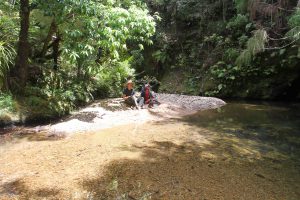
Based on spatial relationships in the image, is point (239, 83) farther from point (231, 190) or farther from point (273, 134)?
point (231, 190)

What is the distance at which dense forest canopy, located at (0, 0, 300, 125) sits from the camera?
7.67 m

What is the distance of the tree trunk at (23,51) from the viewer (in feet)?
25.3

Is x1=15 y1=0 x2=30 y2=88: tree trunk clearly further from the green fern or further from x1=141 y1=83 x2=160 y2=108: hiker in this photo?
x1=141 y1=83 x2=160 y2=108: hiker

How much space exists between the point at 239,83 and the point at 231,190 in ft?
38.2

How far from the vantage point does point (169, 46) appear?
61.8 feet

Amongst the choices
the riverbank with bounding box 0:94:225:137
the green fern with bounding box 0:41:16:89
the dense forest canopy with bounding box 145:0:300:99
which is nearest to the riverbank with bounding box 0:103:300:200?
the riverbank with bounding box 0:94:225:137

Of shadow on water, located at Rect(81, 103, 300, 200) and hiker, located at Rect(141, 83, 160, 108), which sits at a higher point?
hiker, located at Rect(141, 83, 160, 108)

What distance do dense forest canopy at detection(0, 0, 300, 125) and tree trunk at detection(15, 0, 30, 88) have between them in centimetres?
2

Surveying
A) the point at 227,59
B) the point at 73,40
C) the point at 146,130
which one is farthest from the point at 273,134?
the point at 227,59

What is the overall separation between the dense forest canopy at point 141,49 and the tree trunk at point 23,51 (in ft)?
0.08

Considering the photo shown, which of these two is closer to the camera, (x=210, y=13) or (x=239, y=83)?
(x=239, y=83)

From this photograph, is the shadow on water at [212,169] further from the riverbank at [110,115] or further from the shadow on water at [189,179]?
the riverbank at [110,115]

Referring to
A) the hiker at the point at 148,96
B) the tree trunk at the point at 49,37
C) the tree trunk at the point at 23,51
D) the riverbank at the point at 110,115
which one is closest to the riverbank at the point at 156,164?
the riverbank at the point at 110,115

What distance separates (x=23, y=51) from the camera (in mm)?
8031
